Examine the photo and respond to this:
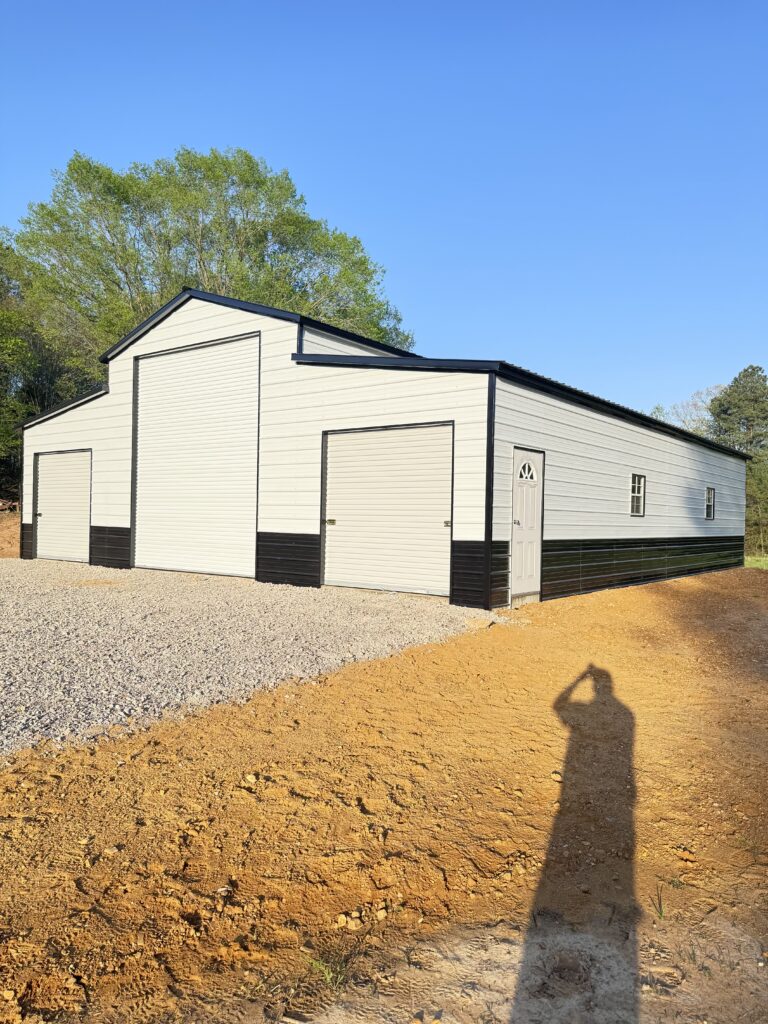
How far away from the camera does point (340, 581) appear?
11.3 m

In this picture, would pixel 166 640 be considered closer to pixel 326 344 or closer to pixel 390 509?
pixel 390 509

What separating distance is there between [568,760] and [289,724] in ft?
6.19

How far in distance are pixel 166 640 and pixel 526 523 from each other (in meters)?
6.19

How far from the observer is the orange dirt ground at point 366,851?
195cm

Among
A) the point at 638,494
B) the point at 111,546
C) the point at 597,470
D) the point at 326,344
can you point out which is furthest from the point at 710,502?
the point at 111,546

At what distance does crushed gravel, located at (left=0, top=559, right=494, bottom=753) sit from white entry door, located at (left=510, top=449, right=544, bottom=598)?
147 centimetres

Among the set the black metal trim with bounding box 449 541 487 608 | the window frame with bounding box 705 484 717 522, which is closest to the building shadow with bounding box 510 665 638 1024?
the black metal trim with bounding box 449 541 487 608

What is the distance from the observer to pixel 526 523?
10.4 m

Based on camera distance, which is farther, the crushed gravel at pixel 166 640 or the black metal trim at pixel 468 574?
the black metal trim at pixel 468 574

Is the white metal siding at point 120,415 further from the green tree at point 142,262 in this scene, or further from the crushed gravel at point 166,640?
the green tree at point 142,262

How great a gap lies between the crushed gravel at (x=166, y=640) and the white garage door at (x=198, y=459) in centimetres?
185

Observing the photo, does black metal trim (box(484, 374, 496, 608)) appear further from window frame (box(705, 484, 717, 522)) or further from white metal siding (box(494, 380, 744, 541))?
window frame (box(705, 484, 717, 522))

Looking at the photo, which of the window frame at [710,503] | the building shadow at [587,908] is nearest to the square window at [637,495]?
the window frame at [710,503]

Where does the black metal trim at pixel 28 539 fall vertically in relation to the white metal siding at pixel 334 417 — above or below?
below
